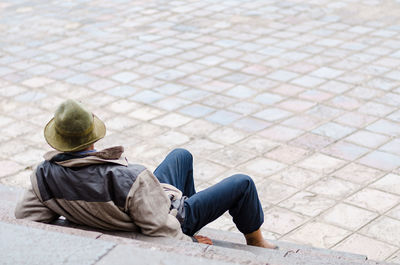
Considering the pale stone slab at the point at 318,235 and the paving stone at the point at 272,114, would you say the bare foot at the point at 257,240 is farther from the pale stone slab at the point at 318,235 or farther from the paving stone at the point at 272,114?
the paving stone at the point at 272,114

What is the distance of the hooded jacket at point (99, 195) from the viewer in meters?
3.54

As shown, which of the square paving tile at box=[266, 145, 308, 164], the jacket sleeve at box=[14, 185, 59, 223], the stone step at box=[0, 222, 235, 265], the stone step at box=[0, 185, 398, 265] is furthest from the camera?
the square paving tile at box=[266, 145, 308, 164]

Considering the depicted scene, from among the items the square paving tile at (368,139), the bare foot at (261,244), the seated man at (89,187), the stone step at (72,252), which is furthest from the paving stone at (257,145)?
the stone step at (72,252)

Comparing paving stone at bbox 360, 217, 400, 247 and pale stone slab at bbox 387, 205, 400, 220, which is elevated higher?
paving stone at bbox 360, 217, 400, 247

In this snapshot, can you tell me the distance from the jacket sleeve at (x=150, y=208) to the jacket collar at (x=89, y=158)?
0.15 metres

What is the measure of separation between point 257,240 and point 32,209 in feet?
4.62

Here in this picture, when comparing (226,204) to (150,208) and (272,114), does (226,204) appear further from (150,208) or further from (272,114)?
(272,114)

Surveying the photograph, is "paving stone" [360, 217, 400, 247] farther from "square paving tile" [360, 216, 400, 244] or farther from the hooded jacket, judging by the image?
the hooded jacket

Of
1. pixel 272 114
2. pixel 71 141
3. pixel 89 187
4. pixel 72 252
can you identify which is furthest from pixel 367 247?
pixel 272 114

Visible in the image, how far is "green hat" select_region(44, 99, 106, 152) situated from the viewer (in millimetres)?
3600

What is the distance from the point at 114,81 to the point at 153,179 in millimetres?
4872

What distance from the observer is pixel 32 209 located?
12.0ft

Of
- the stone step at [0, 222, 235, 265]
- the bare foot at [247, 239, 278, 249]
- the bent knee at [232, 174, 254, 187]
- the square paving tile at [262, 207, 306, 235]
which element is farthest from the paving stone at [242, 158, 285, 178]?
the stone step at [0, 222, 235, 265]

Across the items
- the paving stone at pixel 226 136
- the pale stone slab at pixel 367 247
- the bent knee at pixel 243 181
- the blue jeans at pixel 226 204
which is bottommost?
the pale stone slab at pixel 367 247
